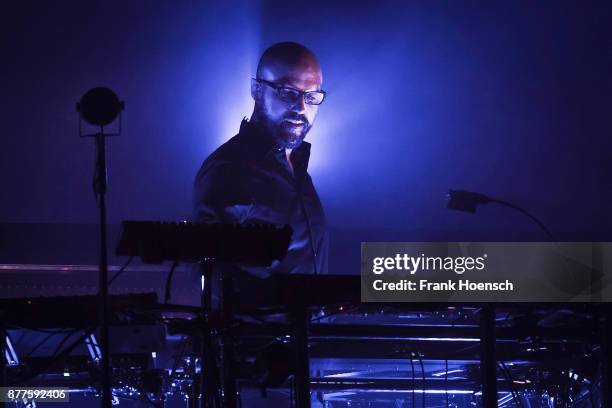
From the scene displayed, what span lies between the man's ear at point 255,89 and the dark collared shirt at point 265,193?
16 cm

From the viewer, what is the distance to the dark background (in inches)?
208

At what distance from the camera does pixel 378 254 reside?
5258mm

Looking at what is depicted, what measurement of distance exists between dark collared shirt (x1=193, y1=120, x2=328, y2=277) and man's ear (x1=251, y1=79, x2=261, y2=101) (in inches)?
6.3

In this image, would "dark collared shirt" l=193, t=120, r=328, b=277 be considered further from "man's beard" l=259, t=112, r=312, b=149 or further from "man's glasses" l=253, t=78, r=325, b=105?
"man's glasses" l=253, t=78, r=325, b=105

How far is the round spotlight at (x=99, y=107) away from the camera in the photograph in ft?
10.7

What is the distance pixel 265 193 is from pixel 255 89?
680mm

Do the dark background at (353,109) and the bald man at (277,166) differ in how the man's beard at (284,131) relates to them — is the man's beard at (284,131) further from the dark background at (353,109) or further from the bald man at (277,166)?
the dark background at (353,109)

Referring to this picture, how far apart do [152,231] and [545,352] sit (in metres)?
2.08

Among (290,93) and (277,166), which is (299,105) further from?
(277,166)

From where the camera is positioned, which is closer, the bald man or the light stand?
the light stand

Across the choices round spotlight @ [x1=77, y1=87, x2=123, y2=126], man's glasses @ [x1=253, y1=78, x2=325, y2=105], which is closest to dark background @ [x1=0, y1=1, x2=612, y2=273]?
man's glasses @ [x1=253, y1=78, x2=325, y2=105]

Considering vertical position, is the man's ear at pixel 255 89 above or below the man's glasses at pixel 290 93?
above

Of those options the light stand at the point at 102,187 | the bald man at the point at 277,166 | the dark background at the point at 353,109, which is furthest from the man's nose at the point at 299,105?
the light stand at the point at 102,187

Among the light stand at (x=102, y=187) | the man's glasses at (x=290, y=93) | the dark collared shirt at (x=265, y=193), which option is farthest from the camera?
the man's glasses at (x=290, y=93)
